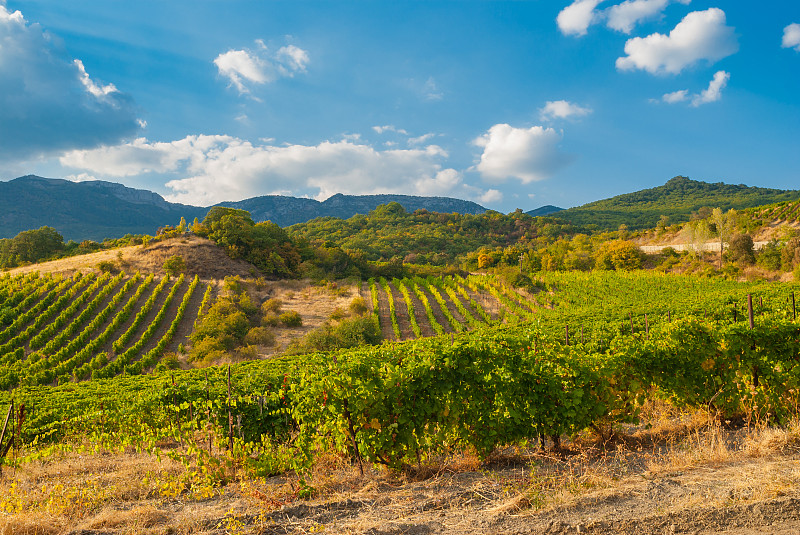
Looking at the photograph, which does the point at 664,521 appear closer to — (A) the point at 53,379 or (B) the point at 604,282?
(A) the point at 53,379

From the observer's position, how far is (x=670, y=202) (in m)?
149

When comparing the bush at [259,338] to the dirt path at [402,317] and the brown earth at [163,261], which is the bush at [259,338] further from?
the brown earth at [163,261]

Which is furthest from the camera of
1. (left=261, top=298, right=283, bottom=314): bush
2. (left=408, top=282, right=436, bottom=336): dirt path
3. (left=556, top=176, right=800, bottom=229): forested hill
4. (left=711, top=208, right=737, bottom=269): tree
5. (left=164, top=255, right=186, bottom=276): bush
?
(left=556, top=176, right=800, bottom=229): forested hill

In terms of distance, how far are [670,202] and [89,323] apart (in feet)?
565

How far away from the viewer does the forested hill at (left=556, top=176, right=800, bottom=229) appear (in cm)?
12100

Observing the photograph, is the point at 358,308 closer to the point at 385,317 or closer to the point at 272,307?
the point at 385,317

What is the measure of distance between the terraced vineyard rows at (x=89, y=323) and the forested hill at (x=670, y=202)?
117168mm

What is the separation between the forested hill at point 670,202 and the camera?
121 meters

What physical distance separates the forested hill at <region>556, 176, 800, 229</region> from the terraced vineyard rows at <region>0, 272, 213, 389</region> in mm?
117168

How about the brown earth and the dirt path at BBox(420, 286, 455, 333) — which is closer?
the dirt path at BBox(420, 286, 455, 333)

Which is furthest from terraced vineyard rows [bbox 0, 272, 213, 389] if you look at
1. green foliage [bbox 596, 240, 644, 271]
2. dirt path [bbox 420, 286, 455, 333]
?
green foliage [bbox 596, 240, 644, 271]

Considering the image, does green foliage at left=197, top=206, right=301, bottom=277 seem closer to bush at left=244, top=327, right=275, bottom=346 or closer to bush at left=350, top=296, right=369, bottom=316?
bush at left=350, top=296, right=369, bottom=316

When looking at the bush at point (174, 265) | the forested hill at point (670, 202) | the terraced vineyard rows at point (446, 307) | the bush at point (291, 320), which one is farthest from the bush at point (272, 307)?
the forested hill at point (670, 202)

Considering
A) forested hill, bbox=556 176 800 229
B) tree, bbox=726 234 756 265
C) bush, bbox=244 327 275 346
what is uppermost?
forested hill, bbox=556 176 800 229
